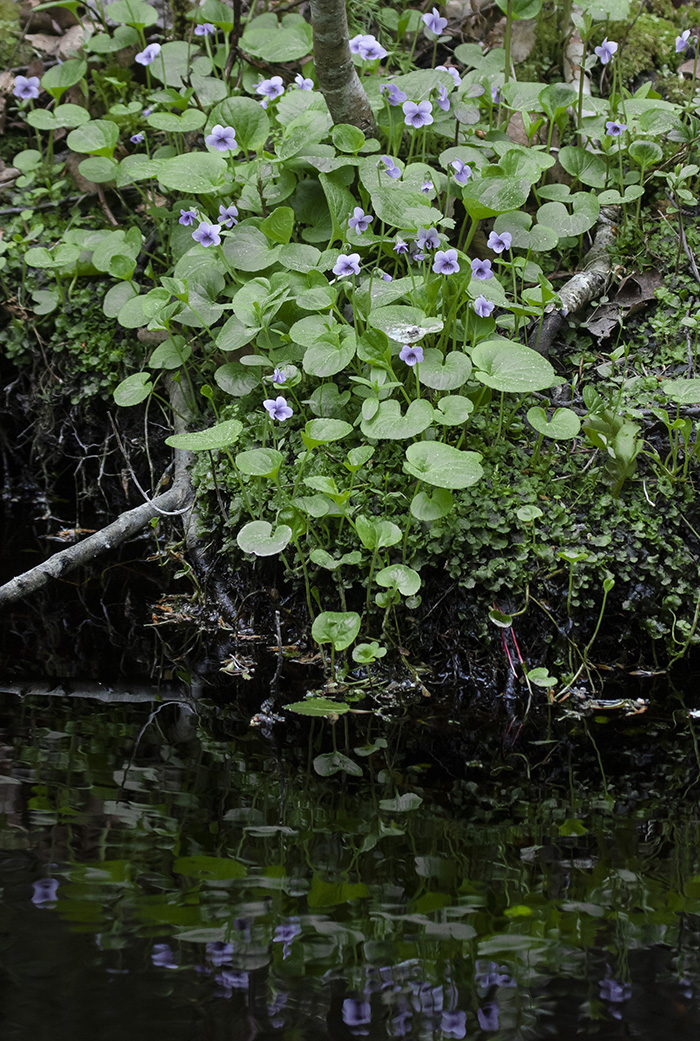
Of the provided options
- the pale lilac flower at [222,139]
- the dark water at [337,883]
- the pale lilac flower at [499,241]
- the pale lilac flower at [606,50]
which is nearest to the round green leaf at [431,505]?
the dark water at [337,883]

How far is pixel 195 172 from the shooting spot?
225 centimetres

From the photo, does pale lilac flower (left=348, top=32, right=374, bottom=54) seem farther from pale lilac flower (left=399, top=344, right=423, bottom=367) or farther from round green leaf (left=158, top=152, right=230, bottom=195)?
pale lilac flower (left=399, top=344, right=423, bottom=367)

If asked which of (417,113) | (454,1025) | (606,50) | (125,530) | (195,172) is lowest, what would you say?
(125,530)

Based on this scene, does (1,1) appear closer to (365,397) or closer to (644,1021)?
(365,397)

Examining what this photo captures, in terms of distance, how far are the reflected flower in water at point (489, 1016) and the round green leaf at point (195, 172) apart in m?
1.97

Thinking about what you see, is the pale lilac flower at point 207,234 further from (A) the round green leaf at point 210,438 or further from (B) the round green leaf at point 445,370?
(B) the round green leaf at point 445,370

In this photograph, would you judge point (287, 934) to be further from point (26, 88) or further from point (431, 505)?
point (26, 88)

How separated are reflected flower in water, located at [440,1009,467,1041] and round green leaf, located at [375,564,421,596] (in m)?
0.88

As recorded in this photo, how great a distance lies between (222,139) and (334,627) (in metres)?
1.38

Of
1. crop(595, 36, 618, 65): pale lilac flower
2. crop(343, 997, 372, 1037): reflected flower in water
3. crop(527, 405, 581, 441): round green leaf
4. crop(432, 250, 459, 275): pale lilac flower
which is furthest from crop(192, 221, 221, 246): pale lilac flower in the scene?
crop(343, 997, 372, 1037): reflected flower in water

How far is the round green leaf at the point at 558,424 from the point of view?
6.30 feet

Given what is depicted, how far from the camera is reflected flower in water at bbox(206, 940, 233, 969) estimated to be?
3.61 ft

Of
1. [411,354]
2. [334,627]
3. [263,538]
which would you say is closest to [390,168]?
[411,354]

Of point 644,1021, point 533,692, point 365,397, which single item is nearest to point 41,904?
point 644,1021
